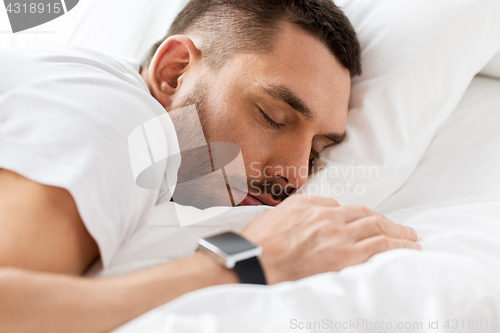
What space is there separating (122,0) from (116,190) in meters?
1.14

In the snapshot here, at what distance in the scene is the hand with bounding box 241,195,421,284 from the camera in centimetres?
62

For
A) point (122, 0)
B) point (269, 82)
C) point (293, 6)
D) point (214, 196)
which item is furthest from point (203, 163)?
point (122, 0)

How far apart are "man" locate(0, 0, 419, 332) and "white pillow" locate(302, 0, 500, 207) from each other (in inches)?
3.5

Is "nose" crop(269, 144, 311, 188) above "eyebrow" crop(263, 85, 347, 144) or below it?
below

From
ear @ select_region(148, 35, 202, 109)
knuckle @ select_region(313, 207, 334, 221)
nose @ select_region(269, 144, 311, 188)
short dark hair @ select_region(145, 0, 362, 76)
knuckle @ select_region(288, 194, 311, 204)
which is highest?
short dark hair @ select_region(145, 0, 362, 76)

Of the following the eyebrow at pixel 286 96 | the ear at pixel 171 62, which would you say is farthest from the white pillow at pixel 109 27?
the eyebrow at pixel 286 96

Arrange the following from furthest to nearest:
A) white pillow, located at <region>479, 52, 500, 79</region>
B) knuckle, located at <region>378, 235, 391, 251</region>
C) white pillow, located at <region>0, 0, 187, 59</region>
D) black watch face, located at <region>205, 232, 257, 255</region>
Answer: white pillow, located at <region>0, 0, 187, 59</region> < white pillow, located at <region>479, 52, 500, 79</region> < knuckle, located at <region>378, 235, 391, 251</region> < black watch face, located at <region>205, 232, 257, 255</region>

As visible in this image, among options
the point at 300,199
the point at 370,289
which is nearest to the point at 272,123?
the point at 300,199

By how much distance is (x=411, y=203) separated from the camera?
1054mm

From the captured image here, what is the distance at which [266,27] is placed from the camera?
3.41 ft

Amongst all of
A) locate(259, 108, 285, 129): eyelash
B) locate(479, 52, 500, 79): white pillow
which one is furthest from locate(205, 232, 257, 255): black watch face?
locate(479, 52, 500, 79): white pillow

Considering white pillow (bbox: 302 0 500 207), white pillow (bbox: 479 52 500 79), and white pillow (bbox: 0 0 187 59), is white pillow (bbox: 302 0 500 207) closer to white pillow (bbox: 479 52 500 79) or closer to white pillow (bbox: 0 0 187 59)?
white pillow (bbox: 479 52 500 79)

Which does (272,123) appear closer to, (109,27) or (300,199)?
(300,199)

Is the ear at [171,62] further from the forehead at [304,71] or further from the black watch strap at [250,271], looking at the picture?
the black watch strap at [250,271]
